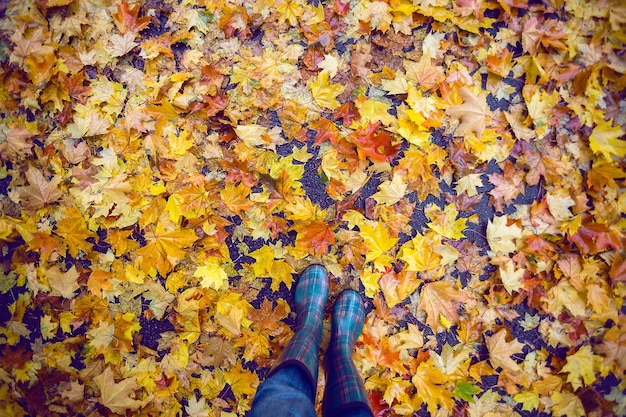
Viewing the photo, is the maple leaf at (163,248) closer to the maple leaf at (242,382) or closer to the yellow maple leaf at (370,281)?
the maple leaf at (242,382)

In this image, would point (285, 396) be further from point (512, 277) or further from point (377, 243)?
point (512, 277)

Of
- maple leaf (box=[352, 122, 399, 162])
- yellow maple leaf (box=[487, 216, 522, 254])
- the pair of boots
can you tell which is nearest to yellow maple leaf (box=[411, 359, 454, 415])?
the pair of boots

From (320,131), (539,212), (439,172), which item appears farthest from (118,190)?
(539,212)

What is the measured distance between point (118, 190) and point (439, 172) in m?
1.74

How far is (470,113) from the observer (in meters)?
1.94

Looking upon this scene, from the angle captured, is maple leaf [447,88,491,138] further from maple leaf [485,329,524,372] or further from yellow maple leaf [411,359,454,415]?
yellow maple leaf [411,359,454,415]

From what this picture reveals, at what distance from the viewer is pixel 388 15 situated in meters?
1.99

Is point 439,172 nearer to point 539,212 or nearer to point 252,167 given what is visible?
point 539,212

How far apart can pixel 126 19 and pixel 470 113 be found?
6.44 feet

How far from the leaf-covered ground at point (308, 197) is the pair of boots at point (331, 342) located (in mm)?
127

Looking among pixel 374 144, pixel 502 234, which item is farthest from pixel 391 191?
pixel 502 234

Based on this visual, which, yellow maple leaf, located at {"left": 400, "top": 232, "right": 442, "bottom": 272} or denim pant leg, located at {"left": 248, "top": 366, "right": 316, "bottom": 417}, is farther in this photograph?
yellow maple leaf, located at {"left": 400, "top": 232, "right": 442, "bottom": 272}

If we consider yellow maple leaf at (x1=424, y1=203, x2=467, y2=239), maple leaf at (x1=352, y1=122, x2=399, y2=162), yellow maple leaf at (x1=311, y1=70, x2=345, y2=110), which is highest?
yellow maple leaf at (x1=311, y1=70, x2=345, y2=110)

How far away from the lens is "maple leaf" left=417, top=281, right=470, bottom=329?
195 centimetres
